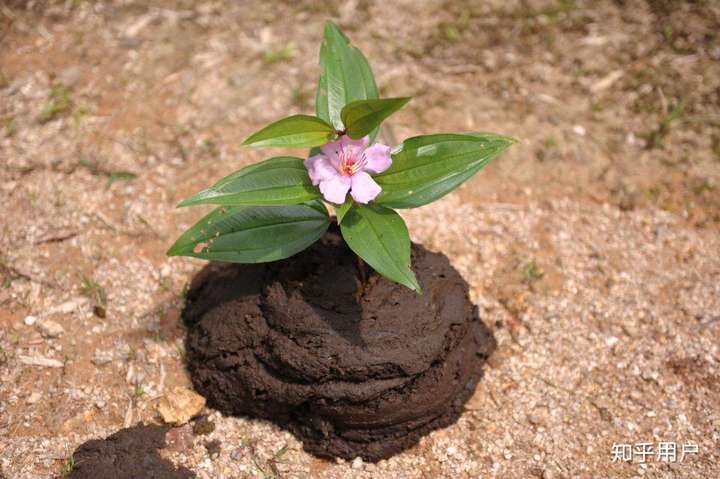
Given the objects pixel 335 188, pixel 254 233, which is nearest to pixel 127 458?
pixel 254 233

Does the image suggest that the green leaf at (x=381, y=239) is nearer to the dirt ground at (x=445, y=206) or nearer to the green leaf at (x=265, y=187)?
the green leaf at (x=265, y=187)

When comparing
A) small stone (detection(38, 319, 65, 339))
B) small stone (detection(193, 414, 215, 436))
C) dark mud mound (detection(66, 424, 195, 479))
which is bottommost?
small stone (detection(193, 414, 215, 436))

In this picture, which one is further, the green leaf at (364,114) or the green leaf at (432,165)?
the green leaf at (432,165)

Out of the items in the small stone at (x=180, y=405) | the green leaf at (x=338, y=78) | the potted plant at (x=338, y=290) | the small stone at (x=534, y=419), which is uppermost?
the green leaf at (x=338, y=78)

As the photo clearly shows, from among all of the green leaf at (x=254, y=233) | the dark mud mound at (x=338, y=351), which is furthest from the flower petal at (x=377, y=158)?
the dark mud mound at (x=338, y=351)

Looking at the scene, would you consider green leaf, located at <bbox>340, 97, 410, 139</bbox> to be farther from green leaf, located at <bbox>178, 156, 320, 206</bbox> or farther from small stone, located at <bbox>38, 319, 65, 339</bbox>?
small stone, located at <bbox>38, 319, 65, 339</bbox>

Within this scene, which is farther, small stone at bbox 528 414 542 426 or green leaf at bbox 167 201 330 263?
small stone at bbox 528 414 542 426

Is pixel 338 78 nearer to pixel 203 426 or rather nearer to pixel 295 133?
pixel 295 133

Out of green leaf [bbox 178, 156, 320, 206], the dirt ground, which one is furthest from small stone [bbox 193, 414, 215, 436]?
green leaf [bbox 178, 156, 320, 206]
